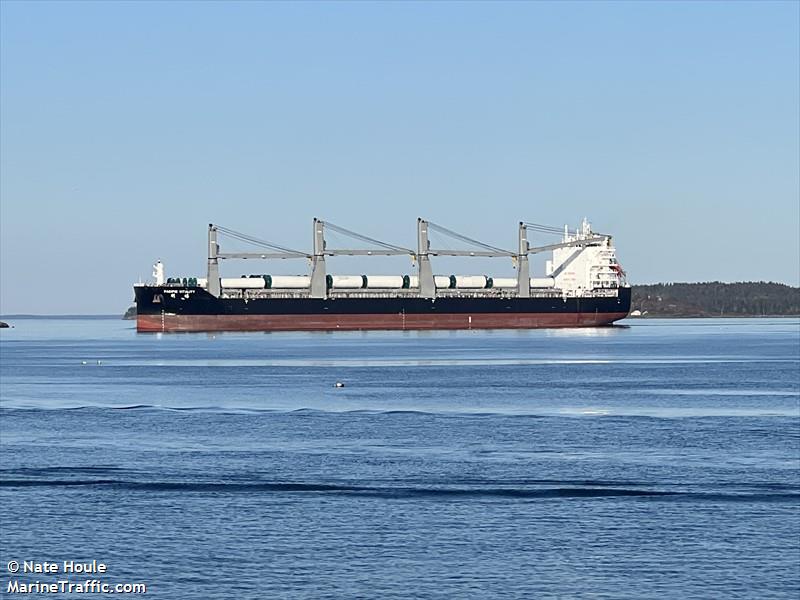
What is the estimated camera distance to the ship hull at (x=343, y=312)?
134 metres

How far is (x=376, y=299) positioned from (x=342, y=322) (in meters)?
4.71

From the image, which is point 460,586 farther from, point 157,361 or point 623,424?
point 157,361

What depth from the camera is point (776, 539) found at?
22109 millimetres

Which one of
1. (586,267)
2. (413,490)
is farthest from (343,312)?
(413,490)

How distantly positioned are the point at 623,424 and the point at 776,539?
722 inches

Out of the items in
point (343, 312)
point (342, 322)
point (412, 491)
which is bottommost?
point (412, 491)

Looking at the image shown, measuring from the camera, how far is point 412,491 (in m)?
27.0

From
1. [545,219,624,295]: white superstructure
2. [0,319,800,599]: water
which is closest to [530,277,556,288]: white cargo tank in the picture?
[545,219,624,295]: white superstructure

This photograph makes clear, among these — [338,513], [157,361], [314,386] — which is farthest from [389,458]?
[157,361]

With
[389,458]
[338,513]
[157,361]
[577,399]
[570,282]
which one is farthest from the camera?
[570,282]

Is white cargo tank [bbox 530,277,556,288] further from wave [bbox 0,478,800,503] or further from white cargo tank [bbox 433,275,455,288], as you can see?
wave [bbox 0,478,800,503]

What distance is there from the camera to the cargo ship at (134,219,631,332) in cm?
13500

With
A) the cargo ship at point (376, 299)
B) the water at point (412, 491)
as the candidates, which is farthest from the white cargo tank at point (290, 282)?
the water at point (412, 491)

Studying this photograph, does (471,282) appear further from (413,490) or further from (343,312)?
(413,490)
